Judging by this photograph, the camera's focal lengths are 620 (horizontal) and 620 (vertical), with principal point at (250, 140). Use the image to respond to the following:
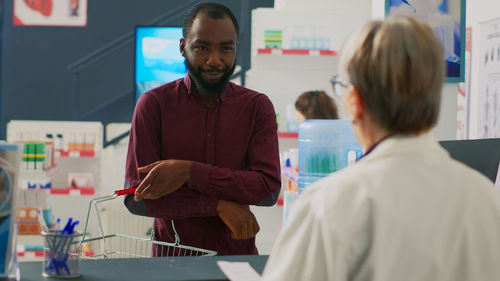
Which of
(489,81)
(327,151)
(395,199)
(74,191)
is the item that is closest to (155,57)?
(74,191)

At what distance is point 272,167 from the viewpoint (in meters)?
2.27

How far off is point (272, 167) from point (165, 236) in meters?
0.46

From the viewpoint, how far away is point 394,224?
106 cm

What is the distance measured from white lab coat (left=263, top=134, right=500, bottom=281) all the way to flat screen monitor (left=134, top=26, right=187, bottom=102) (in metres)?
4.67

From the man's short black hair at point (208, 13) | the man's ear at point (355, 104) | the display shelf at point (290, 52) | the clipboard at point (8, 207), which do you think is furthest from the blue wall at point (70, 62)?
the man's ear at point (355, 104)

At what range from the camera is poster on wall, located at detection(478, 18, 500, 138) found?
387 cm

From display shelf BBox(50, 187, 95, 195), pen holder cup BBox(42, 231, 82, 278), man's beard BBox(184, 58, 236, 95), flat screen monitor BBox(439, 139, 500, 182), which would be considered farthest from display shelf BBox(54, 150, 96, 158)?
flat screen monitor BBox(439, 139, 500, 182)

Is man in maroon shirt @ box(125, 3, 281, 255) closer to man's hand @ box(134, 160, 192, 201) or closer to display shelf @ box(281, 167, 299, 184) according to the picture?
man's hand @ box(134, 160, 192, 201)

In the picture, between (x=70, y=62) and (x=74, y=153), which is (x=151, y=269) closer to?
(x=74, y=153)

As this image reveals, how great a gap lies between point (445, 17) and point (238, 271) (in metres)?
2.17

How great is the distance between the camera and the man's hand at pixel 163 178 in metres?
2.08

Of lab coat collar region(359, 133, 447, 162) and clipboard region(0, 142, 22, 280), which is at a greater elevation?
lab coat collar region(359, 133, 447, 162)

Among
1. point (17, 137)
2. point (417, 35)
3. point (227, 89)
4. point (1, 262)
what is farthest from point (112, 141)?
point (417, 35)

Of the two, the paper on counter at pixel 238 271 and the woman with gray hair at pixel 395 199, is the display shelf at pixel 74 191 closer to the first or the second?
the paper on counter at pixel 238 271
